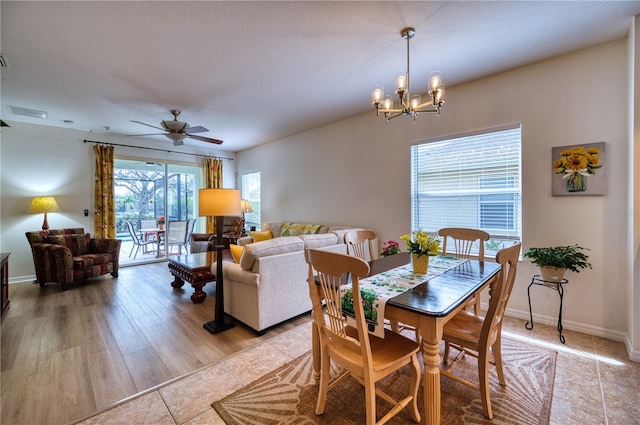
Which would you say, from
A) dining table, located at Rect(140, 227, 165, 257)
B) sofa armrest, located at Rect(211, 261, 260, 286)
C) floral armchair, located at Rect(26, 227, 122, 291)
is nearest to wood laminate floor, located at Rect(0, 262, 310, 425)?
floral armchair, located at Rect(26, 227, 122, 291)

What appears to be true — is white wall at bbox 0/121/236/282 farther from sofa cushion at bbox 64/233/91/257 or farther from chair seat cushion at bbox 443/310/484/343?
chair seat cushion at bbox 443/310/484/343

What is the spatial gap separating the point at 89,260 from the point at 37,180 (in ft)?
6.32

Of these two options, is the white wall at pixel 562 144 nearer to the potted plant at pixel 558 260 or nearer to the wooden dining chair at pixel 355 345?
the potted plant at pixel 558 260

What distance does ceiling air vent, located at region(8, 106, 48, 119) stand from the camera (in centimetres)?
392

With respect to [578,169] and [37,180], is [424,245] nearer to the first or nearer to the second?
[578,169]

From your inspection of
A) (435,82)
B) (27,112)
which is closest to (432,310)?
(435,82)

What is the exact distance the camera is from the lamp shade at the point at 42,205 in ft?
14.9

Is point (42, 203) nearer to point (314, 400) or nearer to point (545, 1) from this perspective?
point (314, 400)

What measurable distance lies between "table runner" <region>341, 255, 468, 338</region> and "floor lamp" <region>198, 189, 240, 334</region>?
1.53 meters

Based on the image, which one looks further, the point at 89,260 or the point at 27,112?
the point at 89,260

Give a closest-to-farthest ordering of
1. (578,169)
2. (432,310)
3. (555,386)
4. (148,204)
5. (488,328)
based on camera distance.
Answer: (432,310) < (488,328) < (555,386) < (578,169) < (148,204)

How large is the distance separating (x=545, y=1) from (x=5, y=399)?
475cm

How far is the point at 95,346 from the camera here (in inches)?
97.8

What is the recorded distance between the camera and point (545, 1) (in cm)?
197
